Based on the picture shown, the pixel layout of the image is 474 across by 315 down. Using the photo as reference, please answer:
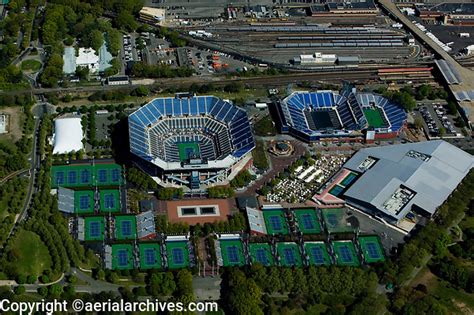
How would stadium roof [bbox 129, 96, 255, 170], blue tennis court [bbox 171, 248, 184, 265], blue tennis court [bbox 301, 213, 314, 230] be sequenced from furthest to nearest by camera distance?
1. stadium roof [bbox 129, 96, 255, 170]
2. blue tennis court [bbox 301, 213, 314, 230]
3. blue tennis court [bbox 171, 248, 184, 265]

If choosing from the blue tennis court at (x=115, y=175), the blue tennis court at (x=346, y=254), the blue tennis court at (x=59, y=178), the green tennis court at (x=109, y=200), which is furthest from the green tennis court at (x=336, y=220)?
the blue tennis court at (x=59, y=178)

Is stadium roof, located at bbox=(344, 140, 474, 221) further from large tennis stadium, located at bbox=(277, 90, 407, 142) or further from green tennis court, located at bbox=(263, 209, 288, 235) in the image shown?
green tennis court, located at bbox=(263, 209, 288, 235)

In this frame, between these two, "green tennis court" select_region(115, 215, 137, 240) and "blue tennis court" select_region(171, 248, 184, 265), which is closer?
"blue tennis court" select_region(171, 248, 184, 265)

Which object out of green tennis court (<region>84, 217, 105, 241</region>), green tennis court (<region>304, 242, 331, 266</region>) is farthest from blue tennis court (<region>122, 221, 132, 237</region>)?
green tennis court (<region>304, 242, 331, 266</region>)

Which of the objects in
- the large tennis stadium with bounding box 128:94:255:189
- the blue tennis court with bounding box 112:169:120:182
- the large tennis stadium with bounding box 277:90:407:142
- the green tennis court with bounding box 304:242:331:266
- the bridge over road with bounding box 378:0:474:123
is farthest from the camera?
the bridge over road with bounding box 378:0:474:123

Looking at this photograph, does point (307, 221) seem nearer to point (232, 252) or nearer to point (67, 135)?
point (232, 252)
